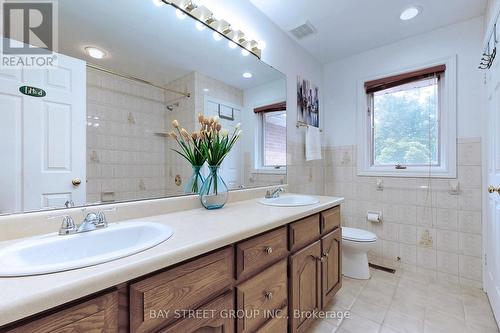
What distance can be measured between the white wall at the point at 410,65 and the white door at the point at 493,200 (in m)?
0.27

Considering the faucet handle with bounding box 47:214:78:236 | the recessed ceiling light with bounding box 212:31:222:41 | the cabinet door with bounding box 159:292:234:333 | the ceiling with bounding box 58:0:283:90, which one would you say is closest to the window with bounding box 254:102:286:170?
the ceiling with bounding box 58:0:283:90

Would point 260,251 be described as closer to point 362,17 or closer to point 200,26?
point 200,26

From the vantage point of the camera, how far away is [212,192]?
4.22 feet

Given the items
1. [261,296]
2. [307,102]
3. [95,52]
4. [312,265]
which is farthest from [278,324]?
[307,102]

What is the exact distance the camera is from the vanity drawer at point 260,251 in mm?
876

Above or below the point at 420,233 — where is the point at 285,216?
above

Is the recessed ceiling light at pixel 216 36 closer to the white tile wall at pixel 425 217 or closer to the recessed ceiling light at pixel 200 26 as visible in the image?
the recessed ceiling light at pixel 200 26

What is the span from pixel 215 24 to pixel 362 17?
51.8 inches

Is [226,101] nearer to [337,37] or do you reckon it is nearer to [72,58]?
[72,58]

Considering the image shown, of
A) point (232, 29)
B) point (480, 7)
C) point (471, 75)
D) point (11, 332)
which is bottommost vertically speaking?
point (11, 332)

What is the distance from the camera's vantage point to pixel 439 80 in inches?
82.0

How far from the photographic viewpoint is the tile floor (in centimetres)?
144

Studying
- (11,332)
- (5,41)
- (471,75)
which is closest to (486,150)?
(471,75)

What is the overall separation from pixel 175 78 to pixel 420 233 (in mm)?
2524
